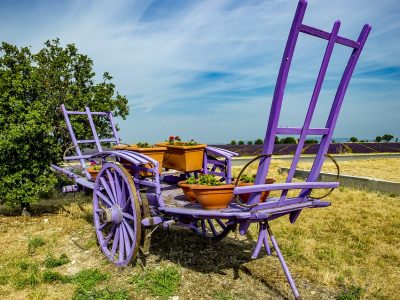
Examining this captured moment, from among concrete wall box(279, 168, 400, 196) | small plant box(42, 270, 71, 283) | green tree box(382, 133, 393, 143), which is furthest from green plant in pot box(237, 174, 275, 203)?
green tree box(382, 133, 393, 143)

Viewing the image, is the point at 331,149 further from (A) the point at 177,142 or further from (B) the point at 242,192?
(B) the point at 242,192

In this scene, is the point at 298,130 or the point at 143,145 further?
the point at 143,145

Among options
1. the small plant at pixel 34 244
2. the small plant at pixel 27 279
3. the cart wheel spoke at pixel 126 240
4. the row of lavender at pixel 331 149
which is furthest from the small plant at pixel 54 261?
the row of lavender at pixel 331 149

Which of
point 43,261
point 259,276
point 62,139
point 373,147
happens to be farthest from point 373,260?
point 373,147

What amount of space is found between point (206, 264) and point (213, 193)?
1.46 meters

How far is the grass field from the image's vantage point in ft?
12.0

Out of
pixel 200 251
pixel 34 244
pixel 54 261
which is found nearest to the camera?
pixel 54 261

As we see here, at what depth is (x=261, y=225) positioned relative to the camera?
3.54 metres

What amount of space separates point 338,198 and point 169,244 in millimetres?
4763

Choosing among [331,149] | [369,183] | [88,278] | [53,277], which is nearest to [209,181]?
[88,278]

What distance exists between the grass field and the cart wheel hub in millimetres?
594

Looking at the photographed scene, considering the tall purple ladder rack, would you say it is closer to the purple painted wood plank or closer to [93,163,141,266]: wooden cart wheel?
the purple painted wood plank

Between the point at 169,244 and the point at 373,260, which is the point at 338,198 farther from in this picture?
the point at 169,244

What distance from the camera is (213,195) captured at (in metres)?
3.35
